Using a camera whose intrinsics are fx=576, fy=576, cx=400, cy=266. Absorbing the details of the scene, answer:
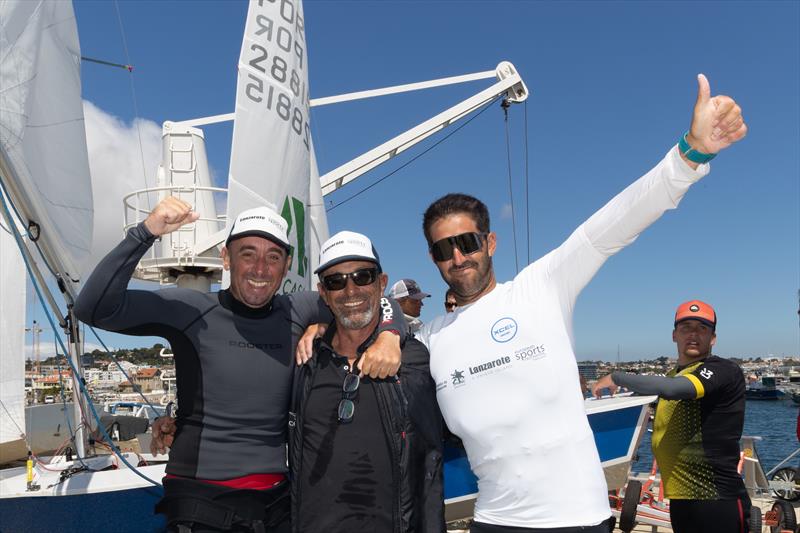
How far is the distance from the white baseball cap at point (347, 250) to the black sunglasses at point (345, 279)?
5 centimetres

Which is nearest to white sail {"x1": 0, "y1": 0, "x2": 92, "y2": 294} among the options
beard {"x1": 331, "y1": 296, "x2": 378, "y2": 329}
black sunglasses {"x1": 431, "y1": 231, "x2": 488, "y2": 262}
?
beard {"x1": 331, "y1": 296, "x2": 378, "y2": 329}

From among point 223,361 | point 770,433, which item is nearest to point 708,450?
point 223,361

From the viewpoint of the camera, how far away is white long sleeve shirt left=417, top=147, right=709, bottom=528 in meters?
2.00

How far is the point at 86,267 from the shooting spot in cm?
516

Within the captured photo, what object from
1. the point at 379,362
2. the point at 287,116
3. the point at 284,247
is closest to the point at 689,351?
the point at 379,362

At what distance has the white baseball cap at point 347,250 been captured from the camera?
2387 millimetres

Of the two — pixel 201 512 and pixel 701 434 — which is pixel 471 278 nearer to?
pixel 201 512

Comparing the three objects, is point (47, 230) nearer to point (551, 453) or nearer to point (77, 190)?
point (77, 190)

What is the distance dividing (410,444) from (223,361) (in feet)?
2.96

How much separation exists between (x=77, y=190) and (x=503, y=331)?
4.19 meters

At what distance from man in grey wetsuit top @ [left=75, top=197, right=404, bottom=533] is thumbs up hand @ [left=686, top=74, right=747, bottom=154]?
1.31 metres

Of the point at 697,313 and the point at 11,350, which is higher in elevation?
the point at 697,313

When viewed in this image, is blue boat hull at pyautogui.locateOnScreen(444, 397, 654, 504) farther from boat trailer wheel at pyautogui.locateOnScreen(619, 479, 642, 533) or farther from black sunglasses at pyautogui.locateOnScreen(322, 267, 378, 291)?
black sunglasses at pyautogui.locateOnScreen(322, 267, 378, 291)

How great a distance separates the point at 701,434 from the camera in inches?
128
